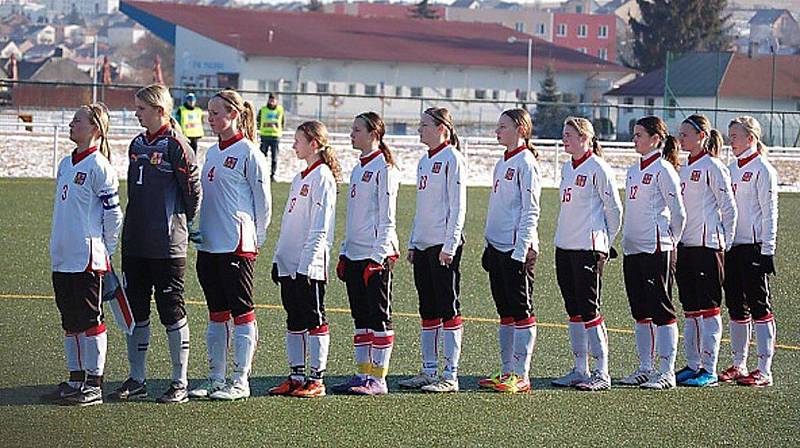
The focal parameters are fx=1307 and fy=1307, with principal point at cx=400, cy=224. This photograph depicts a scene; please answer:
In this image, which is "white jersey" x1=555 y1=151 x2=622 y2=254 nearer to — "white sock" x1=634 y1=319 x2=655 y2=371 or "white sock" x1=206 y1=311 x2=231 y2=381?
"white sock" x1=634 y1=319 x2=655 y2=371

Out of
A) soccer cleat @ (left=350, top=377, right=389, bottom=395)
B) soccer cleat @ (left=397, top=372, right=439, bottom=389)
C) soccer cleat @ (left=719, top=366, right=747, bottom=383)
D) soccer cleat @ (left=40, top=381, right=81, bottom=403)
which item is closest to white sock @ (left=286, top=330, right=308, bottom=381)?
soccer cleat @ (left=350, top=377, right=389, bottom=395)

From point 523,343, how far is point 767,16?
19493cm

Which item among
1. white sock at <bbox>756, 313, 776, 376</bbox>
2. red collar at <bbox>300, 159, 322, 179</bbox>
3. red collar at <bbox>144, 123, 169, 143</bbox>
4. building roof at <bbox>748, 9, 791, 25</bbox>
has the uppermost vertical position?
building roof at <bbox>748, 9, 791, 25</bbox>

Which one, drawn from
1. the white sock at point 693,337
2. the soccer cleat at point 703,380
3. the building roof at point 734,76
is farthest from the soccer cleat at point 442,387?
the building roof at point 734,76

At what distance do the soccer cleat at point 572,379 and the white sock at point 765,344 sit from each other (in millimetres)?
1406

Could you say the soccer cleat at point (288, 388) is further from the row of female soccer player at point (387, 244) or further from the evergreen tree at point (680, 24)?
the evergreen tree at point (680, 24)

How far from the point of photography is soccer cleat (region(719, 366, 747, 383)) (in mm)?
9617

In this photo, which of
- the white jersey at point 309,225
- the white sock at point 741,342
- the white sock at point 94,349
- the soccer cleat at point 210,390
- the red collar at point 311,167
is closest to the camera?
the white sock at point 94,349

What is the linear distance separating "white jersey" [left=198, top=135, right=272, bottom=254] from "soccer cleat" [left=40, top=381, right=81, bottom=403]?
122cm

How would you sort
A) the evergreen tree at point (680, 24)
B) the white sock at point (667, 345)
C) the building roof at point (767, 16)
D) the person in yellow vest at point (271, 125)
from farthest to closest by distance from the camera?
the building roof at point (767, 16) < the evergreen tree at point (680, 24) < the person in yellow vest at point (271, 125) < the white sock at point (667, 345)

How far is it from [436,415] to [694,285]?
2483mm

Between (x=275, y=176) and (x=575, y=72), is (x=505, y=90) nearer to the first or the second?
(x=575, y=72)

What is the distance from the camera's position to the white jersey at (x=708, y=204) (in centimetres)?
945

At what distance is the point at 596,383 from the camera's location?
9133mm
